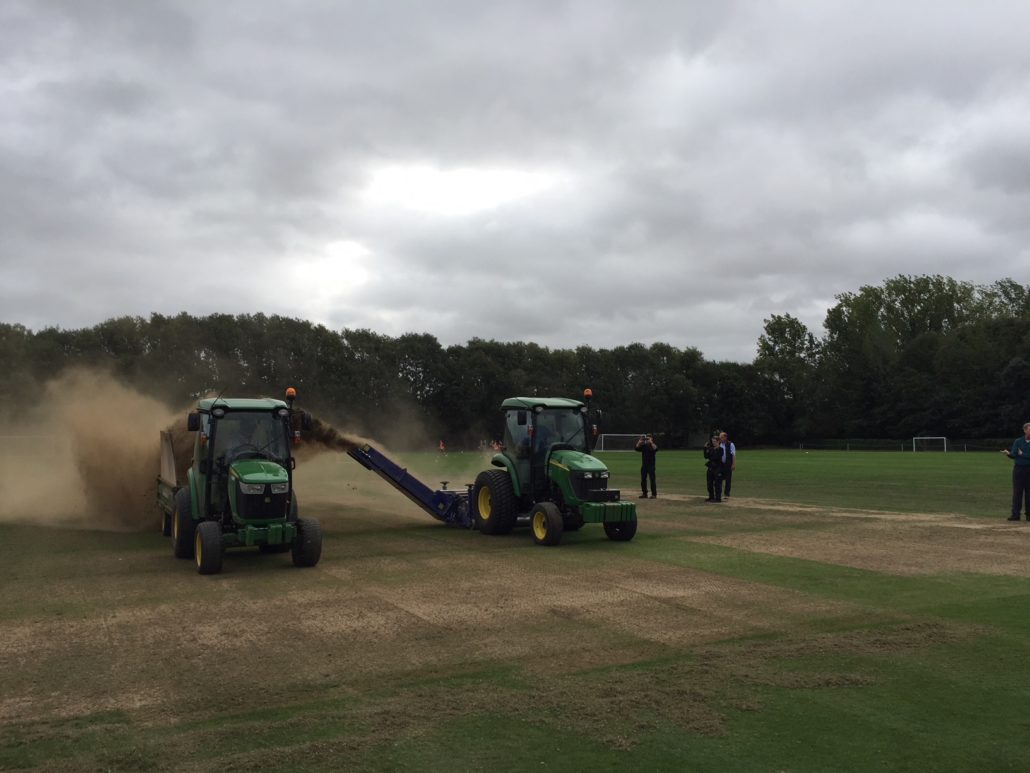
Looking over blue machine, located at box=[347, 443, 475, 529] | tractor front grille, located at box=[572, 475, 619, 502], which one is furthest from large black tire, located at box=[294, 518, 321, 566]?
tractor front grille, located at box=[572, 475, 619, 502]

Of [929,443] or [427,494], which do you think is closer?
[427,494]

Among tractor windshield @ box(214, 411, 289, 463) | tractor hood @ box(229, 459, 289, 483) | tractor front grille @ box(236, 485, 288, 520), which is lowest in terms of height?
tractor front grille @ box(236, 485, 288, 520)

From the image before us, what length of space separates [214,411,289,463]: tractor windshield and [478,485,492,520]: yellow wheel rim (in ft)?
14.8

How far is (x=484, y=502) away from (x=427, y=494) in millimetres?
1449

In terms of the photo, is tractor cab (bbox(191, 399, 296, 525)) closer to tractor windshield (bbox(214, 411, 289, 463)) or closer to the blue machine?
tractor windshield (bbox(214, 411, 289, 463))

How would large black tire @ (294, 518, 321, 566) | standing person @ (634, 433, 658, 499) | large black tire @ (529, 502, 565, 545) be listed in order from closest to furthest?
1. large black tire @ (294, 518, 321, 566)
2. large black tire @ (529, 502, 565, 545)
3. standing person @ (634, 433, 658, 499)

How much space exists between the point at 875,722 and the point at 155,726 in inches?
197

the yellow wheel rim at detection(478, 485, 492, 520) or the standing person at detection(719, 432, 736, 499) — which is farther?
the standing person at detection(719, 432, 736, 499)

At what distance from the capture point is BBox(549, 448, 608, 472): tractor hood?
585 inches

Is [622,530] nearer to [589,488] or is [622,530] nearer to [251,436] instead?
[589,488]

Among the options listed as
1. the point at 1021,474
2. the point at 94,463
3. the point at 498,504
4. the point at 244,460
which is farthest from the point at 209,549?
the point at 1021,474

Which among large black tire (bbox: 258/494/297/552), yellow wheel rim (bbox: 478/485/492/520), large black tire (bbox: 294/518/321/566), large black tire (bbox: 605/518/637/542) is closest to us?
large black tire (bbox: 294/518/321/566)

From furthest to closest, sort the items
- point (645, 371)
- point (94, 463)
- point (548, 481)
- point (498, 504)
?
point (645, 371) → point (94, 463) → point (498, 504) → point (548, 481)

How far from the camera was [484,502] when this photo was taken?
16.7m
